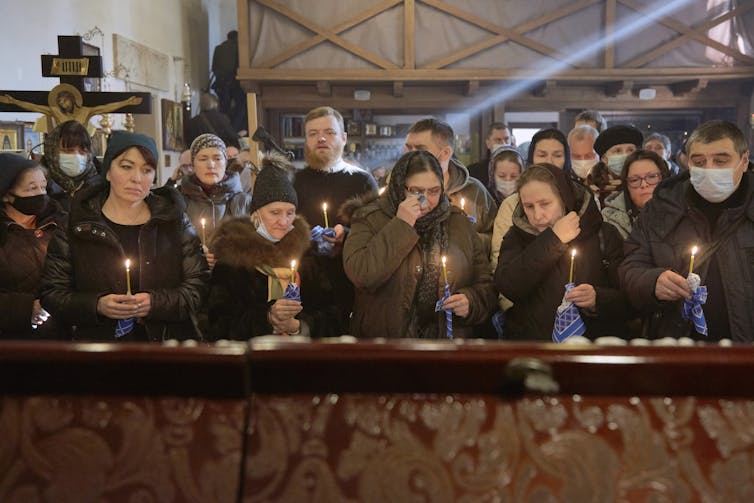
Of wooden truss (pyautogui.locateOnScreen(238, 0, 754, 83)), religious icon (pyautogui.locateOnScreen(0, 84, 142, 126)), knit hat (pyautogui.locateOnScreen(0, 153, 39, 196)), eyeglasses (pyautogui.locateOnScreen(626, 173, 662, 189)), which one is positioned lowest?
eyeglasses (pyautogui.locateOnScreen(626, 173, 662, 189))

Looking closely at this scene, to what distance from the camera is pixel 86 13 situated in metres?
8.62

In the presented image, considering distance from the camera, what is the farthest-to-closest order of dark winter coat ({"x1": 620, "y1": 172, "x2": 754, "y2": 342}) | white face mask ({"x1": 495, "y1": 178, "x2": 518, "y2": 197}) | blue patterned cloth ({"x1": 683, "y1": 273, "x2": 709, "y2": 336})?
1. white face mask ({"x1": 495, "y1": 178, "x2": 518, "y2": 197})
2. dark winter coat ({"x1": 620, "y1": 172, "x2": 754, "y2": 342})
3. blue patterned cloth ({"x1": 683, "y1": 273, "x2": 709, "y2": 336})

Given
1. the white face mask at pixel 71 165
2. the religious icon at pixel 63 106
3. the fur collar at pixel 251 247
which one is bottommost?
the fur collar at pixel 251 247

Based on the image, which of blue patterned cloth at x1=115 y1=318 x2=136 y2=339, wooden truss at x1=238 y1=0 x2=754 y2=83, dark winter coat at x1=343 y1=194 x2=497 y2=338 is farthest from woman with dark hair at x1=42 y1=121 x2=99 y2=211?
wooden truss at x1=238 y1=0 x2=754 y2=83

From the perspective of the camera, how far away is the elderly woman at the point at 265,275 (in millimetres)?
3072

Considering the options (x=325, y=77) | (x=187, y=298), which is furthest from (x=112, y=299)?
(x=325, y=77)

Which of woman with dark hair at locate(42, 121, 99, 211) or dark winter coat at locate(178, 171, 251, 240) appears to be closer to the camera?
woman with dark hair at locate(42, 121, 99, 211)

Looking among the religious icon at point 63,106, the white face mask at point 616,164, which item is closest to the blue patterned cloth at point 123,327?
the religious icon at point 63,106

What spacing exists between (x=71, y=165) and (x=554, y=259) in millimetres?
3007

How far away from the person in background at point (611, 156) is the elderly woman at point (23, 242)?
10.2 feet

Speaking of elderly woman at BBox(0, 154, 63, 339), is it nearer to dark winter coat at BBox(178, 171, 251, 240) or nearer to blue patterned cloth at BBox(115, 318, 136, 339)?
blue patterned cloth at BBox(115, 318, 136, 339)

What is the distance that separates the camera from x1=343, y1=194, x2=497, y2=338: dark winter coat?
299 cm

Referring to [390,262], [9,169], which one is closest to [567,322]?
[390,262]

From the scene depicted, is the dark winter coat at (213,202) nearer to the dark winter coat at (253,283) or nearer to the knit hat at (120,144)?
the dark winter coat at (253,283)
